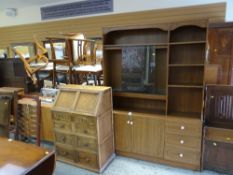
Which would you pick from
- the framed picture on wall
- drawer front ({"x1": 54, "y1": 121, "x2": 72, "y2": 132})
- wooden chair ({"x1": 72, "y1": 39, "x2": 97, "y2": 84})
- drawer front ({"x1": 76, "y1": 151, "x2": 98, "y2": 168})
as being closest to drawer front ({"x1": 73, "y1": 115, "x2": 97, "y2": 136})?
drawer front ({"x1": 54, "y1": 121, "x2": 72, "y2": 132})

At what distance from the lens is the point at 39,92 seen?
3.98 m

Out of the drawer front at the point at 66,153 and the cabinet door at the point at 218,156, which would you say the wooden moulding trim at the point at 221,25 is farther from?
the drawer front at the point at 66,153

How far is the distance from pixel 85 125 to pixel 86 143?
0.88ft

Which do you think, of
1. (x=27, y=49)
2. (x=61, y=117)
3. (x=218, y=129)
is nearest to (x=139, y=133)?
(x=218, y=129)

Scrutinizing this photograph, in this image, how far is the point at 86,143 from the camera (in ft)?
8.66

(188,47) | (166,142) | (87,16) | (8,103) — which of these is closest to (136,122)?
(166,142)

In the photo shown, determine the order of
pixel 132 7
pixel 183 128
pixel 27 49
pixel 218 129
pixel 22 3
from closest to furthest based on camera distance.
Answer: pixel 218 129 < pixel 183 128 < pixel 132 7 < pixel 22 3 < pixel 27 49

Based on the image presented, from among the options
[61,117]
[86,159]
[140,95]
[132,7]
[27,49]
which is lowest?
[86,159]

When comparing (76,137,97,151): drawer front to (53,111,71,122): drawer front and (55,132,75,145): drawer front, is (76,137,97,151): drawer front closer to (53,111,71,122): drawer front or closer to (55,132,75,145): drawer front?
(55,132,75,145): drawer front

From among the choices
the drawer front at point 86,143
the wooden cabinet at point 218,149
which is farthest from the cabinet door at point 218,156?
the drawer front at point 86,143

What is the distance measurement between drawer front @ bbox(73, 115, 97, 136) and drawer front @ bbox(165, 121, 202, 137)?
104cm

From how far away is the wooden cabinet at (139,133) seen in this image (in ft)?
8.99

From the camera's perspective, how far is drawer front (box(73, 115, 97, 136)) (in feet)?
8.32

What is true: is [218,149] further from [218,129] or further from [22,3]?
[22,3]
